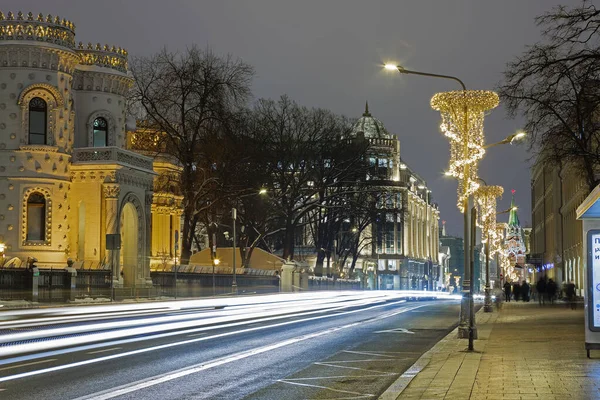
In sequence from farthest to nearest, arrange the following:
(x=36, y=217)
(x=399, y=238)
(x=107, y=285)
A: 1. (x=399, y=238)
2. (x=36, y=217)
3. (x=107, y=285)

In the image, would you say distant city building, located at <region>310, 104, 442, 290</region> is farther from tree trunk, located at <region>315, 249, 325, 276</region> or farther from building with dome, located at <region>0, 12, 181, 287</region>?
building with dome, located at <region>0, 12, 181, 287</region>

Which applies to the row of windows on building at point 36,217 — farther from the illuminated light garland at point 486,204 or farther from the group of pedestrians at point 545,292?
the group of pedestrians at point 545,292

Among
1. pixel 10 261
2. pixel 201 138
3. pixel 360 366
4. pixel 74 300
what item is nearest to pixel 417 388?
pixel 360 366

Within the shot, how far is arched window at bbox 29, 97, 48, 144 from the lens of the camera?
5453 cm

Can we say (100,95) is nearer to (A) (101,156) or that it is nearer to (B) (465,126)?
(A) (101,156)

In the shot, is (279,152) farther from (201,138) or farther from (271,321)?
(271,321)

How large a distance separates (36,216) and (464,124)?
32.3m

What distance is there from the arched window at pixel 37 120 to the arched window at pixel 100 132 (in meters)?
5.04

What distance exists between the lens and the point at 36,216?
54.3 m

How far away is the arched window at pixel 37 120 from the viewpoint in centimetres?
5453

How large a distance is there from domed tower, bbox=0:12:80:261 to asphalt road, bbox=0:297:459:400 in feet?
80.8

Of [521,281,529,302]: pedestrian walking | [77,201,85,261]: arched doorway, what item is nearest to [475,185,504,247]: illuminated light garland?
[521,281,529,302]: pedestrian walking

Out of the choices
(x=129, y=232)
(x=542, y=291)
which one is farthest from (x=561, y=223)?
(x=129, y=232)

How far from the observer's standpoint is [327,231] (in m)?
85.2
